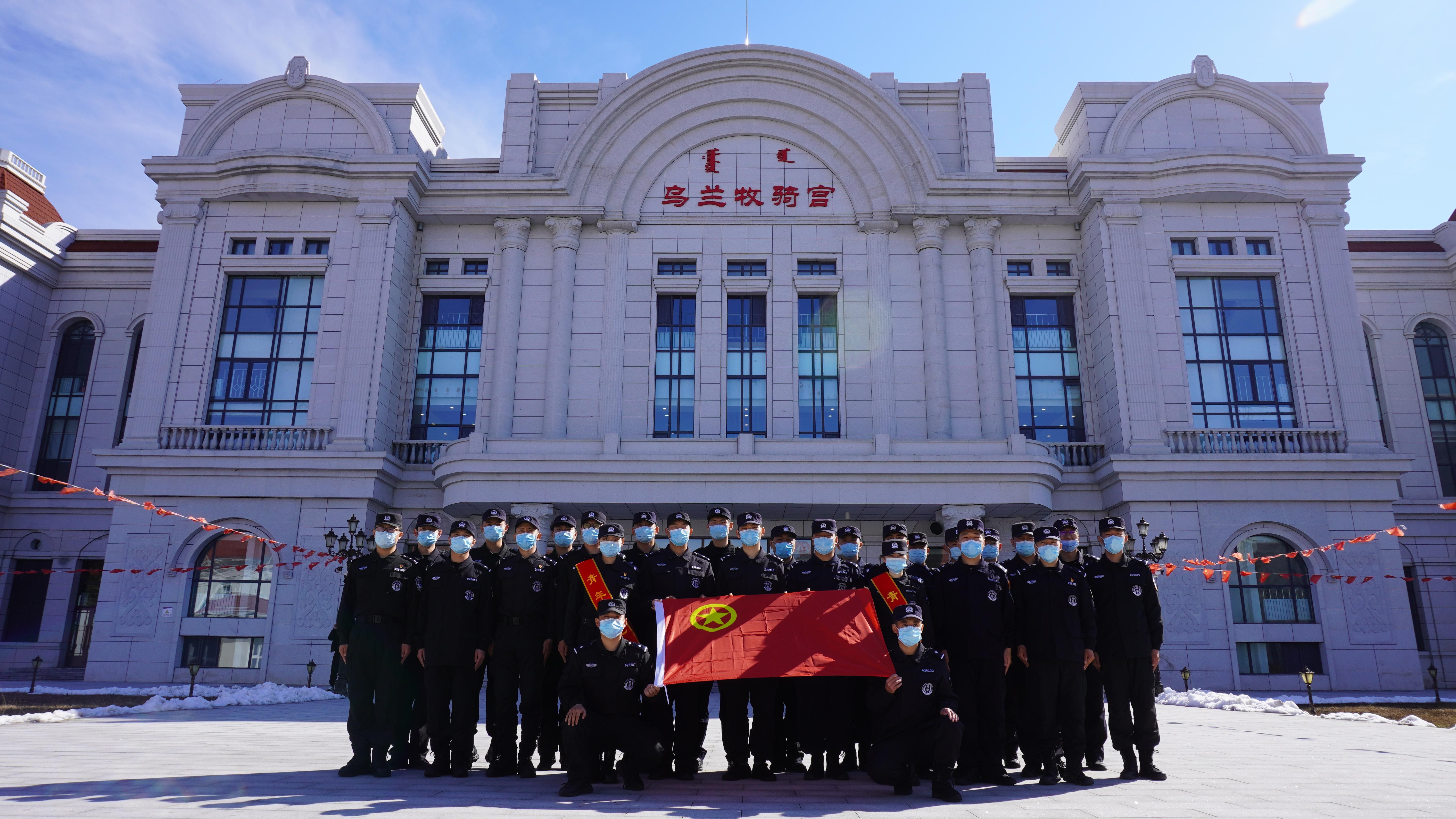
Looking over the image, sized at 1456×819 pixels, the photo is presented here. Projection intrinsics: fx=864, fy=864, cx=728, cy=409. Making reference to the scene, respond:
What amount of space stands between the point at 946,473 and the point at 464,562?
589 inches

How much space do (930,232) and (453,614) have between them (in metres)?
20.3

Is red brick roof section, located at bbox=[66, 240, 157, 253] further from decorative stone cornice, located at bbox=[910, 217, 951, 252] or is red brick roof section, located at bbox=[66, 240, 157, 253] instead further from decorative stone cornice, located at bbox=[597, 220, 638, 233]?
decorative stone cornice, located at bbox=[910, 217, 951, 252]

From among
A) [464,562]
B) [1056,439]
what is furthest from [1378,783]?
[1056,439]

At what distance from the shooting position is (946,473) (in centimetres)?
2127

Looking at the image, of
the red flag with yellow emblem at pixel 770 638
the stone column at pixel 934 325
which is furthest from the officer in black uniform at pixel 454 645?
the stone column at pixel 934 325

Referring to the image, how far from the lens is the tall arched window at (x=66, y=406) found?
28734mm

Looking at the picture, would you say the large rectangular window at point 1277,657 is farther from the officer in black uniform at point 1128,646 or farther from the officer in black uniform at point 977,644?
the officer in black uniform at point 977,644

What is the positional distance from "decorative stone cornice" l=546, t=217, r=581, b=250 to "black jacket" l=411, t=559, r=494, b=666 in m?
18.0

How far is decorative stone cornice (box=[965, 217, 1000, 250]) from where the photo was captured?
2544 centimetres

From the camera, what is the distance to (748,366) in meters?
25.1

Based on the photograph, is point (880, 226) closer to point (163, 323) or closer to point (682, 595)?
point (682, 595)

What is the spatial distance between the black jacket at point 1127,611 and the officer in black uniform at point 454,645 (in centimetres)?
609

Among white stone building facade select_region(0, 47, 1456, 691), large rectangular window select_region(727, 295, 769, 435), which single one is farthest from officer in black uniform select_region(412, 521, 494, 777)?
large rectangular window select_region(727, 295, 769, 435)

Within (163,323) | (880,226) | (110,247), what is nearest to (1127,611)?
(880,226)
